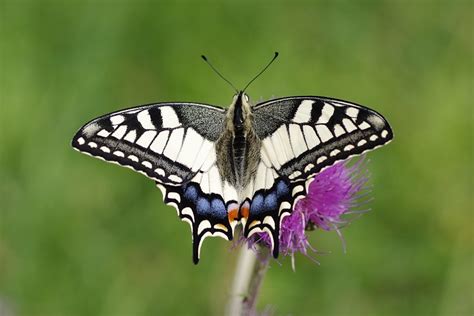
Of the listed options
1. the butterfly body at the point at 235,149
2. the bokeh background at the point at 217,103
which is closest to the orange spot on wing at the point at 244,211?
the butterfly body at the point at 235,149

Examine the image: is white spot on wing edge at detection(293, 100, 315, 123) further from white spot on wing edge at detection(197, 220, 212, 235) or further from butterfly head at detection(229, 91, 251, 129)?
white spot on wing edge at detection(197, 220, 212, 235)

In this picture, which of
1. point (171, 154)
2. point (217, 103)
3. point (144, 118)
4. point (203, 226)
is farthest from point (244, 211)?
point (217, 103)

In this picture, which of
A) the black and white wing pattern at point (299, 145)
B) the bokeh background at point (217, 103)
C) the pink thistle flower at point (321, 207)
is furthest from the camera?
the bokeh background at point (217, 103)

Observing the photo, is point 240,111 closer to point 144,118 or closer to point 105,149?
point 144,118

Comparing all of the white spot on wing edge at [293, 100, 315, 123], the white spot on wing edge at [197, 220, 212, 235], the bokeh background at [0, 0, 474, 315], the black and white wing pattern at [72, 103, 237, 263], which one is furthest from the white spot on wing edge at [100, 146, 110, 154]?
the bokeh background at [0, 0, 474, 315]

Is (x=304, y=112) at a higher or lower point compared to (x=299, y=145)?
higher

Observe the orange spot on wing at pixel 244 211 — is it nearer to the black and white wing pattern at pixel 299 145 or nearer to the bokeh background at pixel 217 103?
the black and white wing pattern at pixel 299 145
